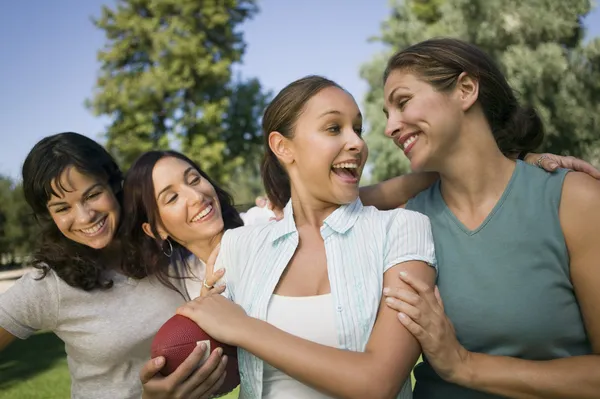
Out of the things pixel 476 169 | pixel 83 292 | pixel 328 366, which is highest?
pixel 476 169

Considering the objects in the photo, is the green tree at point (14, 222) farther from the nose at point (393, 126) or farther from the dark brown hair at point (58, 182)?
the nose at point (393, 126)

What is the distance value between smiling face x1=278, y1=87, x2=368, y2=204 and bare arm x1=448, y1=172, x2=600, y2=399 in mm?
836

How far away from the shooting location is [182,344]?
2193 millimetres

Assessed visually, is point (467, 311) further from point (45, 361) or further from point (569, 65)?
point (569, 65)

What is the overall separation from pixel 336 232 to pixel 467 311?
0.61 metres

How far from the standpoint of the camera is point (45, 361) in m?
8.73

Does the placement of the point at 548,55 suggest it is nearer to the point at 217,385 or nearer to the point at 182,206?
the point at 182,206

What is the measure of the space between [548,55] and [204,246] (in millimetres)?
16931

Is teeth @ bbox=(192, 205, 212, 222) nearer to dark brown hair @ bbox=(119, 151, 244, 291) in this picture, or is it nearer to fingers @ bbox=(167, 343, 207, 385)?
dark brown hair @ bbox=(119, 151, 244, 291)

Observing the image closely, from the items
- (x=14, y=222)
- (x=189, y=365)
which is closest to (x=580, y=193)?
(x=189, y=365)

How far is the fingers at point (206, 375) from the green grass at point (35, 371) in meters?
4.30

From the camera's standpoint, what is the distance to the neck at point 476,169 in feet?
7.93

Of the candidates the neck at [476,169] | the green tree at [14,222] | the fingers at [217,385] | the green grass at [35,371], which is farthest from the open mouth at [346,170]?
the green tree at [14,222]

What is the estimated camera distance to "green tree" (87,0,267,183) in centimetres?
2589
